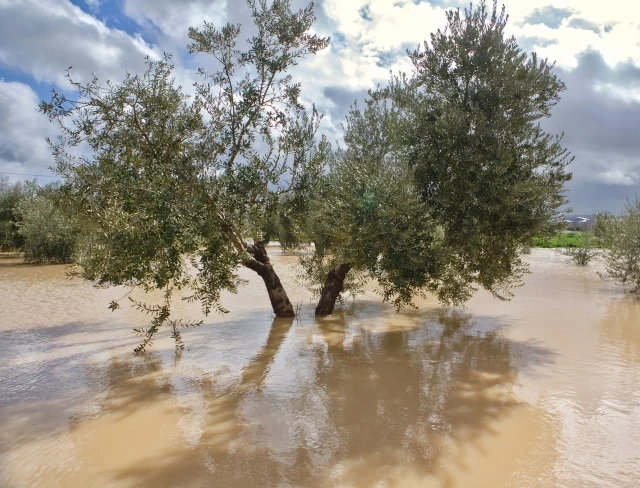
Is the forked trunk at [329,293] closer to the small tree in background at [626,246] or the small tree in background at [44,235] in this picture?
the small tree in background at [626,246]

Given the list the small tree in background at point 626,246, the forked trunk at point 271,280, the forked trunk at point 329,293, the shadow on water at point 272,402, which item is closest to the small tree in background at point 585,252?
the small tree in background at point 626,246

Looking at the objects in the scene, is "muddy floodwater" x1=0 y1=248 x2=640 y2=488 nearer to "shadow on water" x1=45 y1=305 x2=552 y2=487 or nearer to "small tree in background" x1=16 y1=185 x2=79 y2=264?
"shadow on water" x1=45 y1=305 x2=552 y2=487

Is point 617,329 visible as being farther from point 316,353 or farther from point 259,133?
point 259,133

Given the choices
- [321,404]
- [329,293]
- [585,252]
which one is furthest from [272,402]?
[585,252]

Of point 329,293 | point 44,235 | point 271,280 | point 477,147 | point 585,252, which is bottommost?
point 329,293

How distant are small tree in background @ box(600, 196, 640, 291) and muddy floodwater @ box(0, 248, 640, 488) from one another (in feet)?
27.4

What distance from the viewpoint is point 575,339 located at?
13.5 m

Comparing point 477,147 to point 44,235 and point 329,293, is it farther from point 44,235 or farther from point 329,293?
point 44,235

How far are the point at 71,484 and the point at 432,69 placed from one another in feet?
38.3

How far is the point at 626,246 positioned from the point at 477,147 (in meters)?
15.2

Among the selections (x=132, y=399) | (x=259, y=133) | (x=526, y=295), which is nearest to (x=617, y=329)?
(x=526, y=295)

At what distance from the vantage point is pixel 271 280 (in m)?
15.4

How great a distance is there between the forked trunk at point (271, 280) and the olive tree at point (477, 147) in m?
2.81

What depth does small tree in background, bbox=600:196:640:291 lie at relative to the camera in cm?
2214
